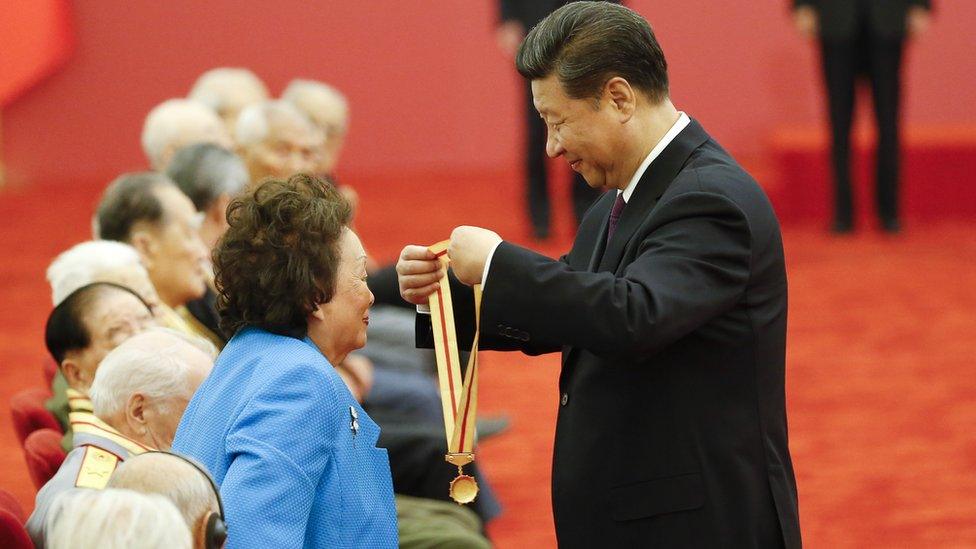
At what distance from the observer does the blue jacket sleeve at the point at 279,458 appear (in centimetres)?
208

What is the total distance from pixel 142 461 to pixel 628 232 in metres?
0.89

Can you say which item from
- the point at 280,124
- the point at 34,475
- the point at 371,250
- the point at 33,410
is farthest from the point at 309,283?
the point at 371,250

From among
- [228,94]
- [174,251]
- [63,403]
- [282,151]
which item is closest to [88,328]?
[63,403]

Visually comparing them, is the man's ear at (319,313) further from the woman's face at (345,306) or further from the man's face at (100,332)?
the man's face at (100,332)

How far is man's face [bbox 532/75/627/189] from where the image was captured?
95.1 inches

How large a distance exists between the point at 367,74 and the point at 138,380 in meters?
8.98

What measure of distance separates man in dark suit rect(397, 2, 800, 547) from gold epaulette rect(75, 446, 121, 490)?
2.17 feet

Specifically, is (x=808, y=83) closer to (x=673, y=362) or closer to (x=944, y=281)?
(x=944, y=281)

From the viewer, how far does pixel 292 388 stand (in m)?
2.18

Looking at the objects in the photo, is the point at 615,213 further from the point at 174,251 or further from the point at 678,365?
the point at 174,251

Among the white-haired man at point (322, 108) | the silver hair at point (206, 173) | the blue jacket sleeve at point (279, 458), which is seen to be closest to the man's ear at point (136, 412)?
the blue jacket sleeve at point (279, 458)

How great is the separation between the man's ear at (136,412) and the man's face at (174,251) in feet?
4.12

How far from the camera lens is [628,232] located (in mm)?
2482

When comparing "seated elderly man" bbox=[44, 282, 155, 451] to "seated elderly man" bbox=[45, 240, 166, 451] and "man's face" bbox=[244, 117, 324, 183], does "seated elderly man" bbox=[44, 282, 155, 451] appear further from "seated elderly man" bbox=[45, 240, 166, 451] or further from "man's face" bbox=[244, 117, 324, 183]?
"man's face" bbox=[244, 117, 324, 183]
